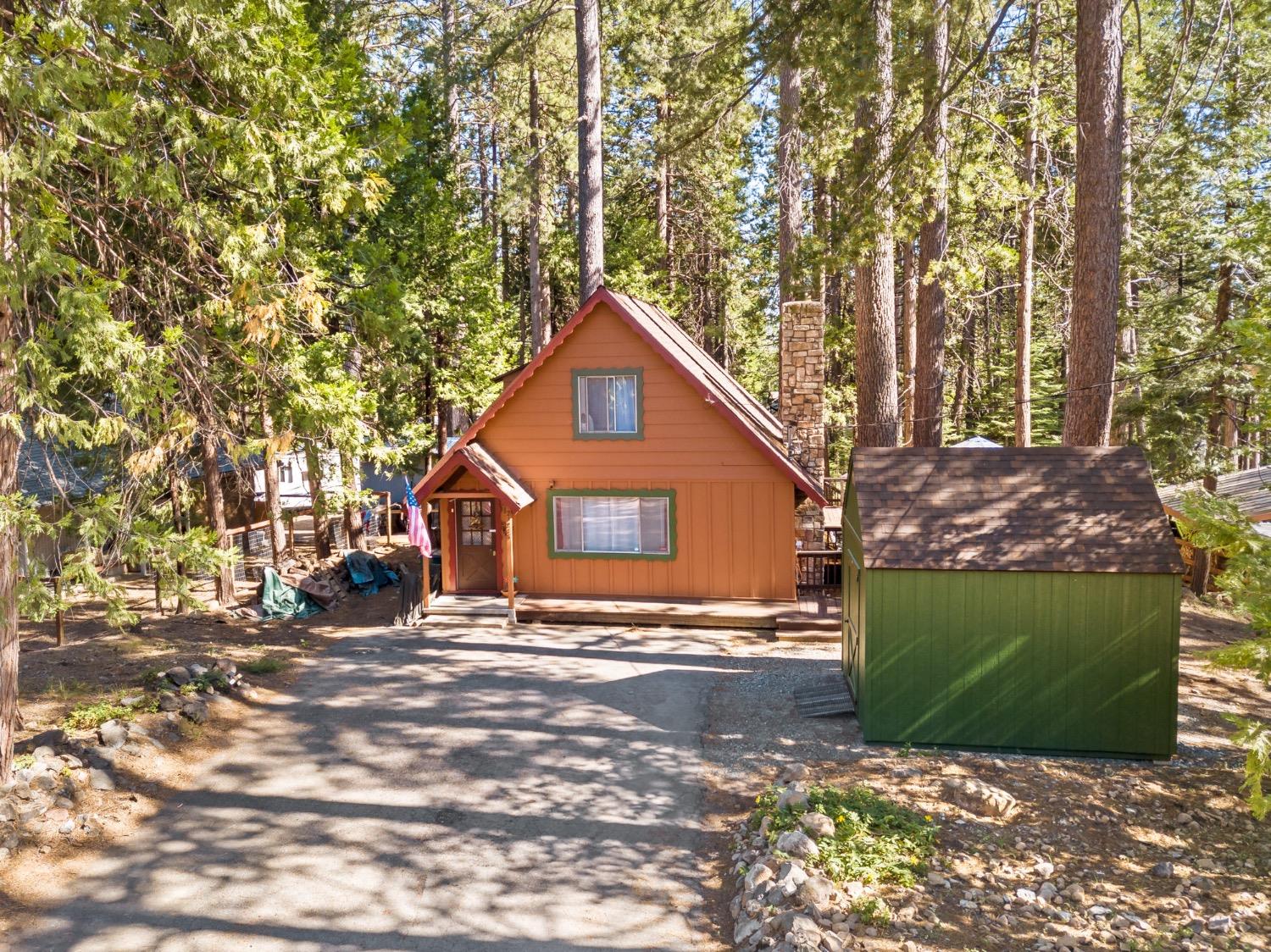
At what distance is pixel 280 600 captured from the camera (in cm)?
1783

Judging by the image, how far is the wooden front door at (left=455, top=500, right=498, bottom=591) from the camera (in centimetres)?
1812

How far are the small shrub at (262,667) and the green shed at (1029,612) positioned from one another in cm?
890

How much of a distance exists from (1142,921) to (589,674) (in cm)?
842

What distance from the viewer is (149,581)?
22500mm

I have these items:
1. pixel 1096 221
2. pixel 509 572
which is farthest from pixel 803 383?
pixel 509 572

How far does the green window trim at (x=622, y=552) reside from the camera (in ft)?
56.3

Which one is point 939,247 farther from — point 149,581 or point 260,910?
point 149,581

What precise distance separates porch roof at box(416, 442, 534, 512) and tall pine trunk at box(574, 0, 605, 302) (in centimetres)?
605

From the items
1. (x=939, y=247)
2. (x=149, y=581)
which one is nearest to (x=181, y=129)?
(x=939, y=247)

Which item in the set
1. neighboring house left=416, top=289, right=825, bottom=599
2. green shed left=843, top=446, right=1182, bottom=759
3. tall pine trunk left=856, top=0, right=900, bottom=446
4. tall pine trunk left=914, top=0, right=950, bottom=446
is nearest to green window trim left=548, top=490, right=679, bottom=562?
neighboring house left=416, top=289, right=825, bottom=599

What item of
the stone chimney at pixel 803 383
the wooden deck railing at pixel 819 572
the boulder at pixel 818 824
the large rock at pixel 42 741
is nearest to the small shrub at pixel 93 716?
the large rock at pixel 42 741

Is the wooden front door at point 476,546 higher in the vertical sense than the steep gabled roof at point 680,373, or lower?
lower

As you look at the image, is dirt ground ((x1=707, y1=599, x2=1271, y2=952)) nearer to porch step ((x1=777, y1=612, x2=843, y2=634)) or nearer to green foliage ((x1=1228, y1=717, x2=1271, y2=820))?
green foliage ((x1=1228, y1=717, x2=1271, y2=820))

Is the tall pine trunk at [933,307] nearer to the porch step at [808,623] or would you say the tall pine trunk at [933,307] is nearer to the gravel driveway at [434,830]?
the porch step at [808,623]
